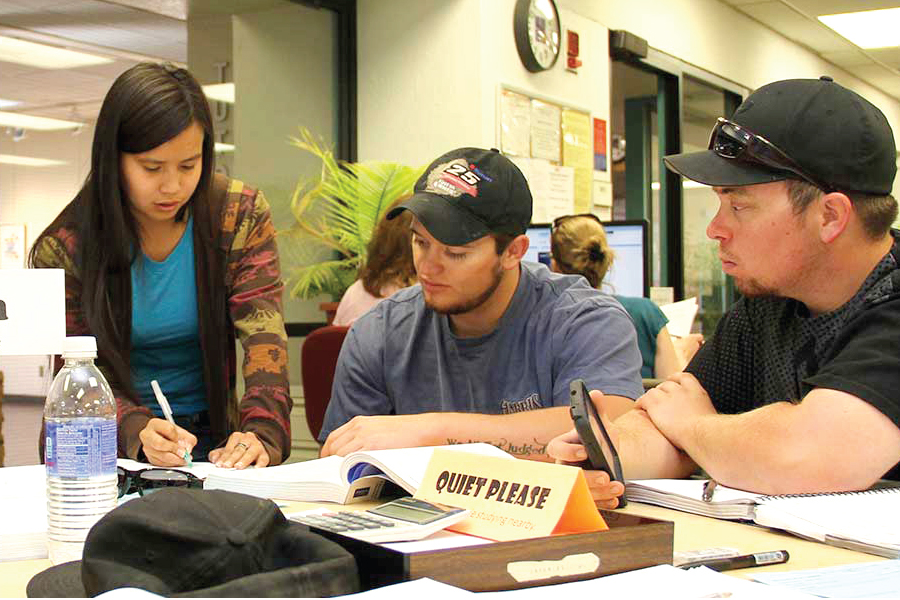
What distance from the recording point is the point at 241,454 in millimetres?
1601

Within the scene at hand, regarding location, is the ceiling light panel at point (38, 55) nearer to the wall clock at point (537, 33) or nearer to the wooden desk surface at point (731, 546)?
the wall clock at point (537, 33)

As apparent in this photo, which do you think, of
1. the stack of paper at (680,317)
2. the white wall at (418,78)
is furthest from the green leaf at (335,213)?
the stack of paper at (680,317)

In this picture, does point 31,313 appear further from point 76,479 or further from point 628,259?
point 628,259

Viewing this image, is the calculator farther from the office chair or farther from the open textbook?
the office chair

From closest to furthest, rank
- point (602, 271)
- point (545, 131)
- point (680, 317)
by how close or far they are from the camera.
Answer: point (602, 271) < point (680, 317) < point (545, 131)

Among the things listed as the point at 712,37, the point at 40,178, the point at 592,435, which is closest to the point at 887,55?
the point at 712,37

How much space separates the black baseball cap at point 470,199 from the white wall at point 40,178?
1702mm

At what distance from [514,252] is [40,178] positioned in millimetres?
2042

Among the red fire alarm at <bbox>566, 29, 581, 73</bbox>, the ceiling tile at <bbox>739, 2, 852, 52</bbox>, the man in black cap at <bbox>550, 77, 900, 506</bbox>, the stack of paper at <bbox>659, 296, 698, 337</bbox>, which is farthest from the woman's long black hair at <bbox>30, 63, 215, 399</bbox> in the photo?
the ceiling tile at <bbox>739, 2, 852, 52</bbox>

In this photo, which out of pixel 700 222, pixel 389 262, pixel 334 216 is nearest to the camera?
pixel 389 262

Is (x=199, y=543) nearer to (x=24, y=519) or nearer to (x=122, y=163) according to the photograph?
(x=24, y=519)

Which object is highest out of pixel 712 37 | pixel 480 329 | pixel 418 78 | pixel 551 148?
pixel 712 37

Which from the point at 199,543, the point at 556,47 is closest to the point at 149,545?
the point at 199,543

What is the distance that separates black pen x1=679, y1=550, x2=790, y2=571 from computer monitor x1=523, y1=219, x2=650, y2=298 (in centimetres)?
272
